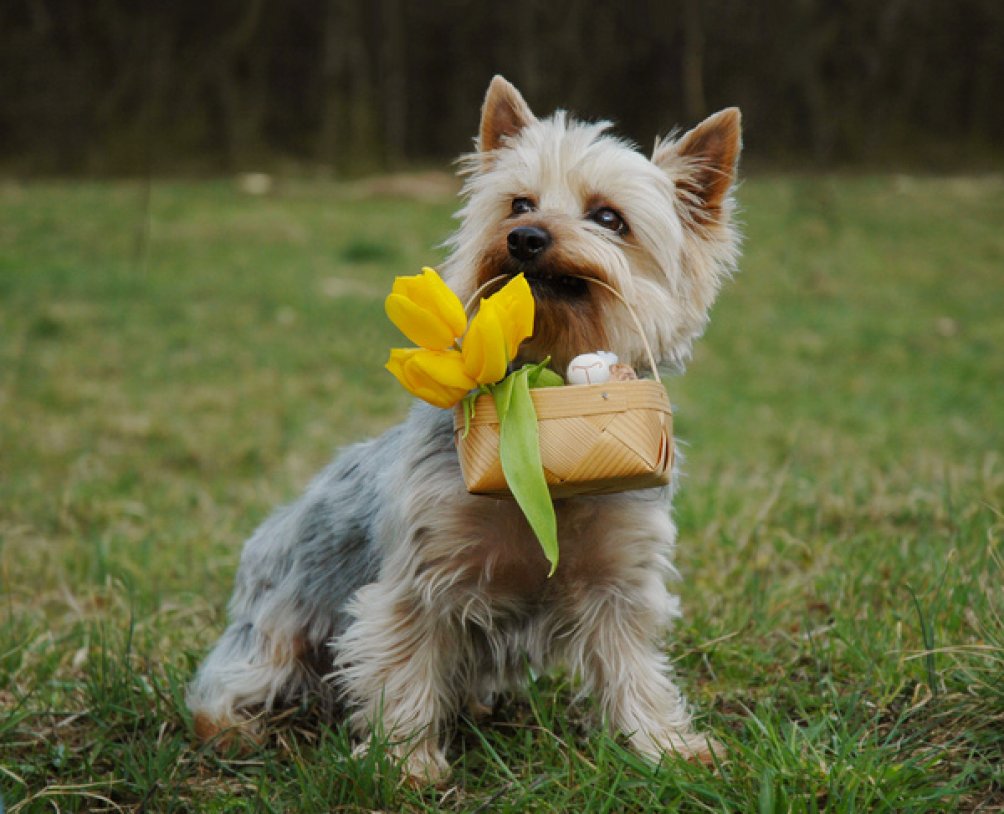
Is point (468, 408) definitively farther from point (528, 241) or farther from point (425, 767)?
point (425, 767)

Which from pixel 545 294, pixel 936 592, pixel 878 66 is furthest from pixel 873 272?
pixel 545 294

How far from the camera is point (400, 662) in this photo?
2.89 meters

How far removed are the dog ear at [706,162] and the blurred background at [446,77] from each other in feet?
43.7

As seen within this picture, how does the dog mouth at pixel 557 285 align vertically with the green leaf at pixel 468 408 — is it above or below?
above

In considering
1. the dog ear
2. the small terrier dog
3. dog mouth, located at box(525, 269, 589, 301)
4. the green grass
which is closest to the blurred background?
the green grass

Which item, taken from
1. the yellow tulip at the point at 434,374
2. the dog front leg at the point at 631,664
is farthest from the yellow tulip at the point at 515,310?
the dog front leg at the point at 631,664

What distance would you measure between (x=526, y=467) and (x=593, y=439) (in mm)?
155

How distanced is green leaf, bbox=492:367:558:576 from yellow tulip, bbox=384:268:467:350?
25 centimetres

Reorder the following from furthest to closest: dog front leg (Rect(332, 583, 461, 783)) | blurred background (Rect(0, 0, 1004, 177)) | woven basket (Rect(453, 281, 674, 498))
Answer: blurred background (Rect(0, 0, 1004, 177)) → dog front leg (Rect(332, 583, 461, 783)) → woven basket (Rect(453, 281, 674, 498))

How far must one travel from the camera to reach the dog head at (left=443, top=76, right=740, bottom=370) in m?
2.72

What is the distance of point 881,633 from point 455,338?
1.62 metres

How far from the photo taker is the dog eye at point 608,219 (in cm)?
290

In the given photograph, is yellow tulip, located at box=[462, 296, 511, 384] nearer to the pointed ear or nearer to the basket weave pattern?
the basket weave pattern

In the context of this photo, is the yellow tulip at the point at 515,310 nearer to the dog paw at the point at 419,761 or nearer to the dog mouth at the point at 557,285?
the dog mouth at the point at 557,285
